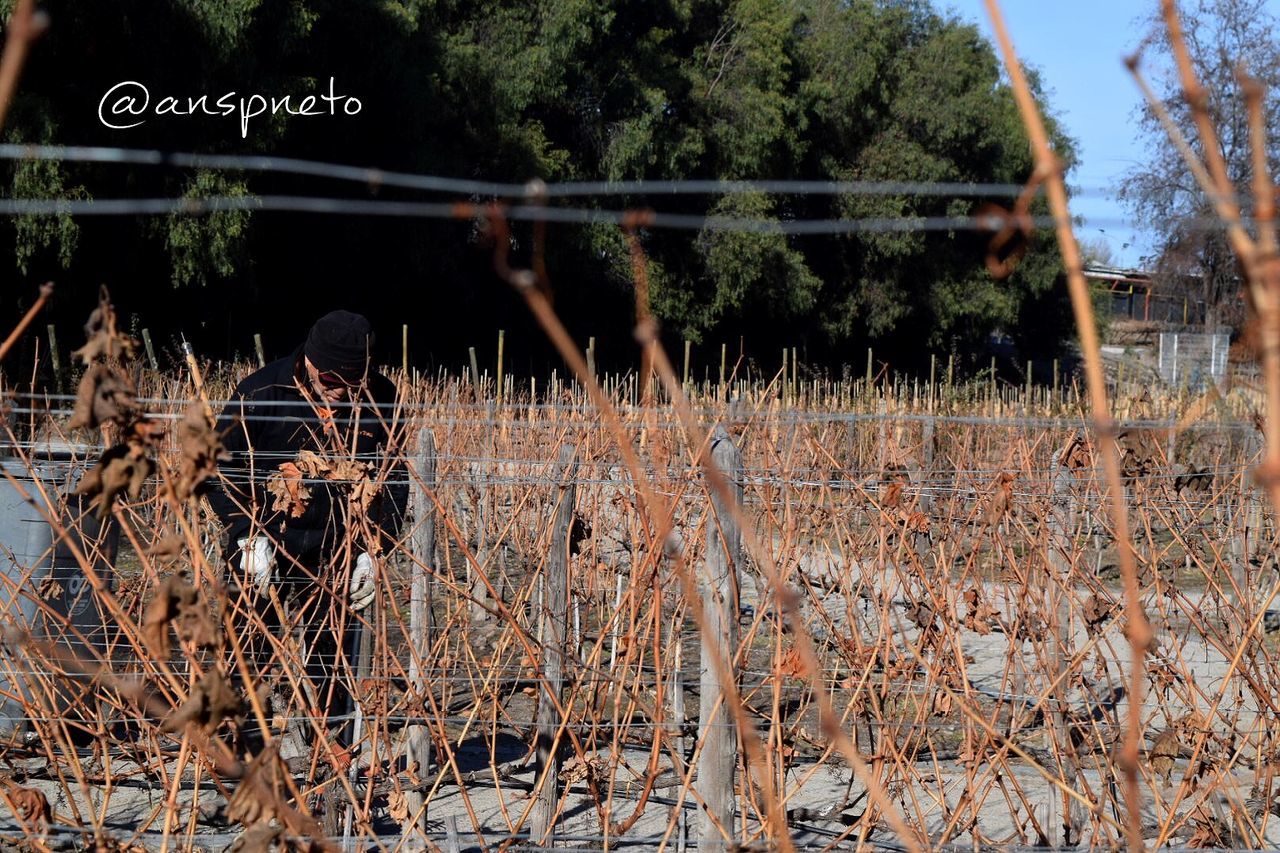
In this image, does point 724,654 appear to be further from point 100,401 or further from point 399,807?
point 100,401

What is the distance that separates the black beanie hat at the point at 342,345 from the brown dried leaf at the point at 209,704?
270 centimetres

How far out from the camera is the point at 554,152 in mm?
22000

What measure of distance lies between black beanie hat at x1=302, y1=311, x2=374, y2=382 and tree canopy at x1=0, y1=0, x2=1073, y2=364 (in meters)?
11.0

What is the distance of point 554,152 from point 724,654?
19932 millimetres

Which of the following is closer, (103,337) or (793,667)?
(103,337)

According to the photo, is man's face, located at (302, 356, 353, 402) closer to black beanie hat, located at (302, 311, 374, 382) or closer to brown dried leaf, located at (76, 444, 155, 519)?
black beanie hat, located at (302, 311, 374, 382)

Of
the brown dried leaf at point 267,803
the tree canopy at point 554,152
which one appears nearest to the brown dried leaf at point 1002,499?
the brown dried leaf at point 267,803

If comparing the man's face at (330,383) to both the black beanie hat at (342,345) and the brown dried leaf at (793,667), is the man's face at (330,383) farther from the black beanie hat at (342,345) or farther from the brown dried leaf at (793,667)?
the brown dried leaf at (793,667)

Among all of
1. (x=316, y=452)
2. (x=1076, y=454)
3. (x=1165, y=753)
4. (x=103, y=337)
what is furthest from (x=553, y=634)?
(x=103, y=337)

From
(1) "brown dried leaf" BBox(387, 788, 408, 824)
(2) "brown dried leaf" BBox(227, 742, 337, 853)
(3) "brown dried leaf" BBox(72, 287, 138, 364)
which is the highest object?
(3) "brown dried leaf" BBox(72, 287, 138, 364)

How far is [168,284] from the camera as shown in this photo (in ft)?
58.3

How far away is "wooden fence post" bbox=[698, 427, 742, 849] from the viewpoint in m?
2.94

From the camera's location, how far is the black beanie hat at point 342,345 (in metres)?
4.25

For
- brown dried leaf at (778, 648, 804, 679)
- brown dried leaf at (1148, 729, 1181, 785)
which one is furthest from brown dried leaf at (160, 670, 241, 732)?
brown dried leaf at (1148, 729, 1181, 785)
